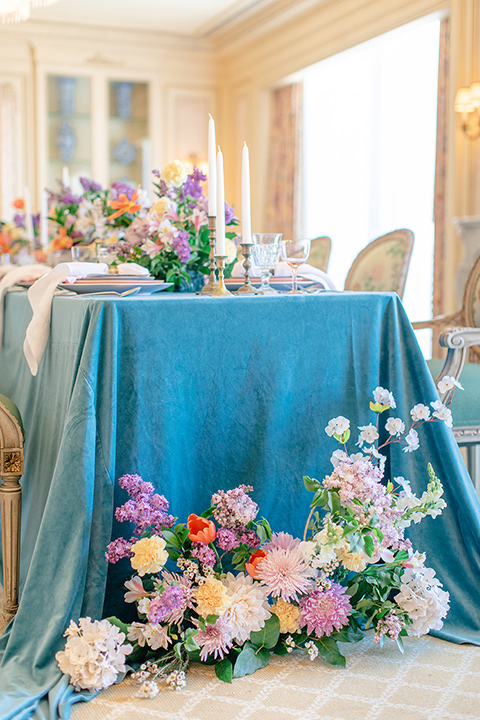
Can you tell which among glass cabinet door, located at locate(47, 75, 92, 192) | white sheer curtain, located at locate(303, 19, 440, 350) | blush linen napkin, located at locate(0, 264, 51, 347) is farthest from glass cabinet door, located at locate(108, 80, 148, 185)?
blush linen napkin, located at locate(0, 264, 51, 347)

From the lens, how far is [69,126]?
7.00 metres

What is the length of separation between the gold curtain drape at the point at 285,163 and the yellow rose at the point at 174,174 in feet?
14.6

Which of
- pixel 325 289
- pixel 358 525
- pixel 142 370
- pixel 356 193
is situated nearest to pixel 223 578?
pixel 358 525

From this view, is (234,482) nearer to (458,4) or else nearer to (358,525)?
(358,525)

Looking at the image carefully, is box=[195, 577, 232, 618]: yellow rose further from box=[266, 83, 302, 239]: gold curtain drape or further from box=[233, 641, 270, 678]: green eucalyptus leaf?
box=[266, 83, 302, 239]: gold curtain drape

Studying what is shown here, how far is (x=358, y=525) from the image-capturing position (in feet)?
5.26

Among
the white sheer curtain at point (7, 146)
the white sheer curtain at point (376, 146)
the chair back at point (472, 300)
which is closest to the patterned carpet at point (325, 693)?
the chair back at point (472, 300)

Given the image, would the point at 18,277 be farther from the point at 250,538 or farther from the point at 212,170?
the point at 250,538

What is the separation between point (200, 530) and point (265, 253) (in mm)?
731

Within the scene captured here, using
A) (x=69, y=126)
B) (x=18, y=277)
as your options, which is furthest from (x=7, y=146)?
(x=18, y=277)

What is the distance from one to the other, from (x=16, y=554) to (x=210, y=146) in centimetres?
110

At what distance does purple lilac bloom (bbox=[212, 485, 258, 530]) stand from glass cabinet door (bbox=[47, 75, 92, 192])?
230 inches

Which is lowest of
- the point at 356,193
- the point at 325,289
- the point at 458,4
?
the point at 325,289

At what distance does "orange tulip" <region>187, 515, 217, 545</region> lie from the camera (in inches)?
63.2
